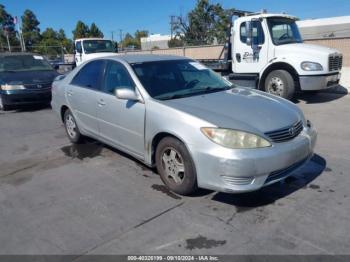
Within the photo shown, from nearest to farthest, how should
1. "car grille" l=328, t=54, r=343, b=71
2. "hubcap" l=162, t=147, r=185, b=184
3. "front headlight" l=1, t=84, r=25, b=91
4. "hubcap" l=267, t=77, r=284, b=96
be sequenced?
"hubcap" l=162, t=147, r=185, b=184, "car grille" l=328, t=54, r=343, b=71, "hubcap" l=267, t=77, r=284, b=96, "front headlight" l=1, t=84, r=25, b=91

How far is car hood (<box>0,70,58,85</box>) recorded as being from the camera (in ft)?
29.2

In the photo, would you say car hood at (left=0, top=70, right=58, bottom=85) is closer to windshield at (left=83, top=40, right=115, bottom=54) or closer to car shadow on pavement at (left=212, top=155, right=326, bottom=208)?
windshield at (left=83, top=40, right=115, bottom=54)

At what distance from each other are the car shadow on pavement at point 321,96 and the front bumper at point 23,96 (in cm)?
729

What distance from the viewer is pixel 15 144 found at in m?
6.05

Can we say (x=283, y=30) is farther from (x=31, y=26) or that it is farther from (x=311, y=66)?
(x=31, y=26)

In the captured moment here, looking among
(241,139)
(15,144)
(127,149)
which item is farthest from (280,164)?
(15,144)

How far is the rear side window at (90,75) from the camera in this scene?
4.84m

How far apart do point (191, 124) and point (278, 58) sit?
20.3 feet

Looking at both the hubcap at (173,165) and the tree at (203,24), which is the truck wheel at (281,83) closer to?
the hubcap at (173,165)

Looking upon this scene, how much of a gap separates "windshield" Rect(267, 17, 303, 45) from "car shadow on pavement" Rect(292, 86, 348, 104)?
1648 millimetres

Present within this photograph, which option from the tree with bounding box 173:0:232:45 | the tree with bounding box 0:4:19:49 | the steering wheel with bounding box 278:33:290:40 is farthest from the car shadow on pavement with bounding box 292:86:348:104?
the tree with bounding box 0:4:19:49

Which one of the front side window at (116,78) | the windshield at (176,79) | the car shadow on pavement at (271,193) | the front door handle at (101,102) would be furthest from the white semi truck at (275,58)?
the front door handle at (101,102)

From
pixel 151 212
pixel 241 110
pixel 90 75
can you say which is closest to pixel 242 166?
pixel 241 110

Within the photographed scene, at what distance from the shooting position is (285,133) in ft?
10.9
